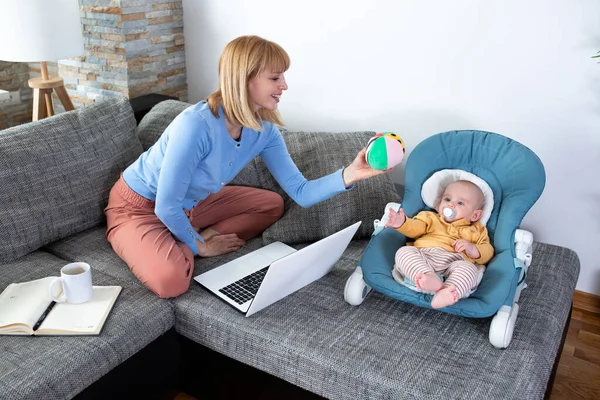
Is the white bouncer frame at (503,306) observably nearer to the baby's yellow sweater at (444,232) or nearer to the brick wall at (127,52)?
the baby's yellow sweater at (444,232)

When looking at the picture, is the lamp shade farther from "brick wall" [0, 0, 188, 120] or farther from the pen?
the pen

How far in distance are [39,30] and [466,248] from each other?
176cm

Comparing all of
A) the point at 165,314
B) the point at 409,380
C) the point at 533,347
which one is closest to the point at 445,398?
the point at 409,380

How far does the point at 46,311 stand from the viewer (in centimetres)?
175

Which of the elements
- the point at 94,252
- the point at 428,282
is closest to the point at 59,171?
the point at 94,252

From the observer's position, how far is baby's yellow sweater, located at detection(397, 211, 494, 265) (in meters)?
1.88

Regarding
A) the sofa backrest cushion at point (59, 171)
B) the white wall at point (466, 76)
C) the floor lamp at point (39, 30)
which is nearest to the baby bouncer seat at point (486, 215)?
the white wall at point (466, 76)

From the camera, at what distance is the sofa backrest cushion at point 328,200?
7.26 feet

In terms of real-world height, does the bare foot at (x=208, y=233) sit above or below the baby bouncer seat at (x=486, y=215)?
below

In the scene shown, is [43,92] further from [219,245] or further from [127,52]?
[219,245]

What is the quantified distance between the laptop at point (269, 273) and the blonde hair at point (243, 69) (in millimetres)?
430

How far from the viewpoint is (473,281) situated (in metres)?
1.74

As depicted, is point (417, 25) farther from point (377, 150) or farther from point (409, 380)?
point (409, 380)

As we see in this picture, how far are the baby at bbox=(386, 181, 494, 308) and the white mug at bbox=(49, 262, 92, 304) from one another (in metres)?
0.89
